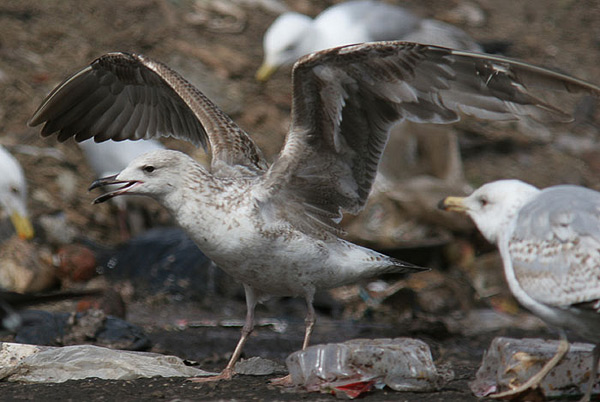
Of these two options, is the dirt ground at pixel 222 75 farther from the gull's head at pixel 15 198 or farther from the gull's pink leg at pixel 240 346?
the gull's pink leg at pixel 240 346

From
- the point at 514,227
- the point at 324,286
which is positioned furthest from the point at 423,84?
the point at 324,286

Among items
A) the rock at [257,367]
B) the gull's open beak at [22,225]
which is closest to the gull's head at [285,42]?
the gull's open beak at [22,225]

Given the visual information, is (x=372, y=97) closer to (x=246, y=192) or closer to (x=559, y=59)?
(x=246, y=192)

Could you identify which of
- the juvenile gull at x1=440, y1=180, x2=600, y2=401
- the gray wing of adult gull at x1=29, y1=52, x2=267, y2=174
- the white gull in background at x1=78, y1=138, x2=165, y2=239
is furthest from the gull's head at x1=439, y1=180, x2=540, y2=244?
the white gull in background at x1=78, y1=138, x2=165, y2=239

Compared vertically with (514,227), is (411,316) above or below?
below

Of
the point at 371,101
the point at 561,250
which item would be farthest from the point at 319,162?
the point at 561,250

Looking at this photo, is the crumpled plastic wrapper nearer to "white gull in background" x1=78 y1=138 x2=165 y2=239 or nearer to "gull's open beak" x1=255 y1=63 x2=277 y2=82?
"white gull in background" x1=78 y1=138 x2=165 y2=239

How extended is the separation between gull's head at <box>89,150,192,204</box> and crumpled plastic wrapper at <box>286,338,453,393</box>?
101cm

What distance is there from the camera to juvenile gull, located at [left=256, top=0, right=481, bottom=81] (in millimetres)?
9477

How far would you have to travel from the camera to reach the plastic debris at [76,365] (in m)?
4.26

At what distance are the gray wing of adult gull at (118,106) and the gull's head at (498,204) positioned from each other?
1.79 metres

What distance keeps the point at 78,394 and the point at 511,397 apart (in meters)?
1.81

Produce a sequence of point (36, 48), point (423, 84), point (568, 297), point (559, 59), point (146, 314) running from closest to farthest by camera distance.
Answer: point (568, 297), point (423, 84), point (146, 314), point (36, 48), point (559, 59)

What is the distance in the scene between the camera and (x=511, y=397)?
12.9 ft
